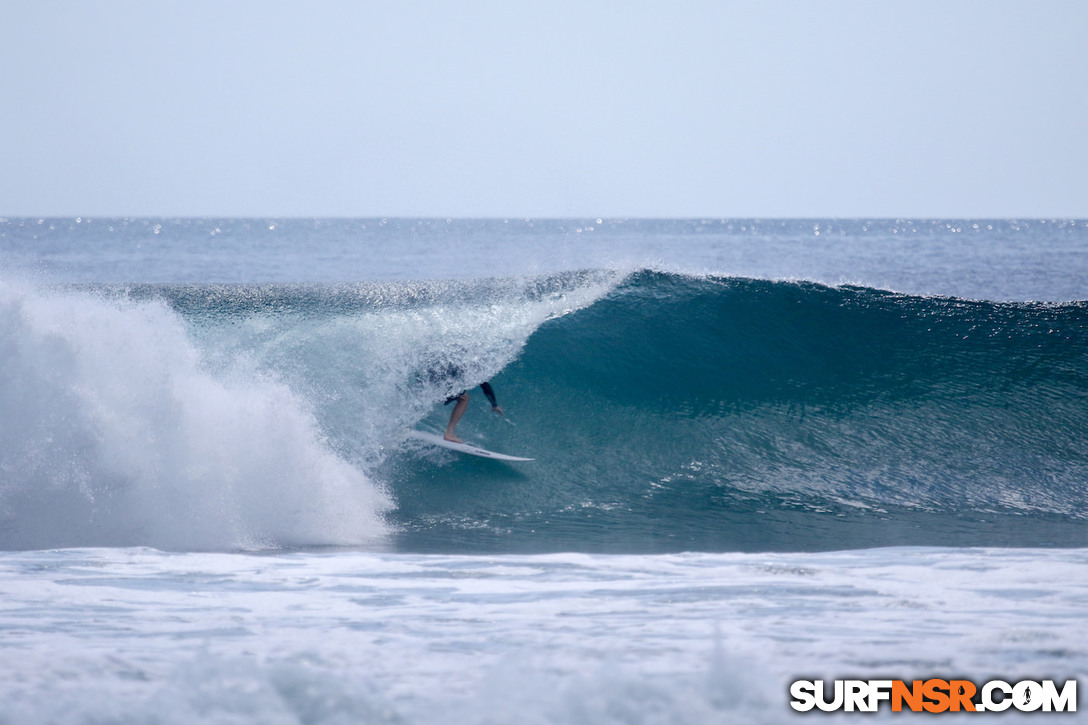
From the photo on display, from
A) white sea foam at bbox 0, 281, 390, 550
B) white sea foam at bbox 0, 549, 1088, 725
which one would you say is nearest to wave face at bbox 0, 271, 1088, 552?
white sea foam at bbox 0, 281, 390, 550

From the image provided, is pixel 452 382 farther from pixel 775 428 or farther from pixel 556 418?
pixel 775 428

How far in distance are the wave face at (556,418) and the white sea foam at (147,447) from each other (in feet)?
0.06

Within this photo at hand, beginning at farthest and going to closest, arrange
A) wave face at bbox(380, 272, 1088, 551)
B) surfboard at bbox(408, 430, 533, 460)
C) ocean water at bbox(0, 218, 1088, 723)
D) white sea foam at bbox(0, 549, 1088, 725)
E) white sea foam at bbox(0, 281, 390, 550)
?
surfboard at bbox(408, 430, 533, 460), wave face at bbox(380, 272, 1088, 551), white sea foam at bbox(0, 281, 390, 550), ocean water at bbox(0, 218, 1088, 723), white sea foam at bbox(0, 549, 1088, 725)

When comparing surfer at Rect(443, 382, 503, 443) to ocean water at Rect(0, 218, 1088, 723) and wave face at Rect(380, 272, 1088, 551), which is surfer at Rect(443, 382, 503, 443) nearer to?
ocean water at Rect(0, 218, 1088, 723)

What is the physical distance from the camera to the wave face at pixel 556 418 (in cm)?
574

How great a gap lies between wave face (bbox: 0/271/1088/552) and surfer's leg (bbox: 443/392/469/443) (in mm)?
161

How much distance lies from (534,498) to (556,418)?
61.3 inches

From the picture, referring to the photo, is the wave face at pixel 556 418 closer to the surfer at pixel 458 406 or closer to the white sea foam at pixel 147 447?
the white sea foam at pixel 147 447

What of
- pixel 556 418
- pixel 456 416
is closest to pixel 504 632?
pixel 456 416

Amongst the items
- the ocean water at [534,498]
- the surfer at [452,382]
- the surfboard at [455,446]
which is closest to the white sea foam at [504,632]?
the ocean water at [534,498]

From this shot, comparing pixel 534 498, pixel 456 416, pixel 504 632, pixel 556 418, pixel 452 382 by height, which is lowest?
pixel 534 498

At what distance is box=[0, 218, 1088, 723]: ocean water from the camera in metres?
3.21

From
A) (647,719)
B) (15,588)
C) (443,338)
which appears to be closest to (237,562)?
(15,588)

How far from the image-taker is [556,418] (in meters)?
8.00
